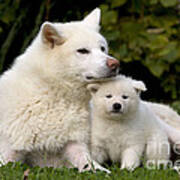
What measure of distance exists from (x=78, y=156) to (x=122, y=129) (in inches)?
29.2

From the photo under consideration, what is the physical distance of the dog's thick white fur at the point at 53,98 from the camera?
428 cm

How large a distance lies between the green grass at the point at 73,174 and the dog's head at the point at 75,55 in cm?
85

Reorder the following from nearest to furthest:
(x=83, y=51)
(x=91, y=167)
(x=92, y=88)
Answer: (x=91, y=167) → (x=83, y=51) → (x=92, y=88)

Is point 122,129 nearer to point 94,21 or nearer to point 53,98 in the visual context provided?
point 53,98

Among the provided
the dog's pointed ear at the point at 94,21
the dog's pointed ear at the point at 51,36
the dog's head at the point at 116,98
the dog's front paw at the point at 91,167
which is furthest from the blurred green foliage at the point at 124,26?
the dog's front paw at the point at 91,167

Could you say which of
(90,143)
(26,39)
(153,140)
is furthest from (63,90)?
(26,39)

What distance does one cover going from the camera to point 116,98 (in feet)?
15.9

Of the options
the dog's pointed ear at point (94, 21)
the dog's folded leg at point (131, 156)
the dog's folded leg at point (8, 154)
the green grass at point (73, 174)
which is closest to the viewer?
the green grass at point (73, 174)

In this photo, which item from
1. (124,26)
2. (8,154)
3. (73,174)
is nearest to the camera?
(73,174)

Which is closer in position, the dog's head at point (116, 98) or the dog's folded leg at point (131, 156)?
the dog's folded leg at point (131, 156)

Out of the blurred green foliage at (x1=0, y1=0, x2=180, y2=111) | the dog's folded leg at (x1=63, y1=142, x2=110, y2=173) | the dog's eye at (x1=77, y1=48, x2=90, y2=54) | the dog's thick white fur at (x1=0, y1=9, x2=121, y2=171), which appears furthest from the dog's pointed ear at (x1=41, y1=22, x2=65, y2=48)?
the blurred green foliage at (x1=0, y1=0, x2=180, y2=111)

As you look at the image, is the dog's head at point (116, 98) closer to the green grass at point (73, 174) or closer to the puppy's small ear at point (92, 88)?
the puppy's small ear at point (92, 88)

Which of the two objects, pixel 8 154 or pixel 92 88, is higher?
pixel 92 88

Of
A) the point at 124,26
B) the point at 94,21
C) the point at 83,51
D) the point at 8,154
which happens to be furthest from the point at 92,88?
the point at 124,26
